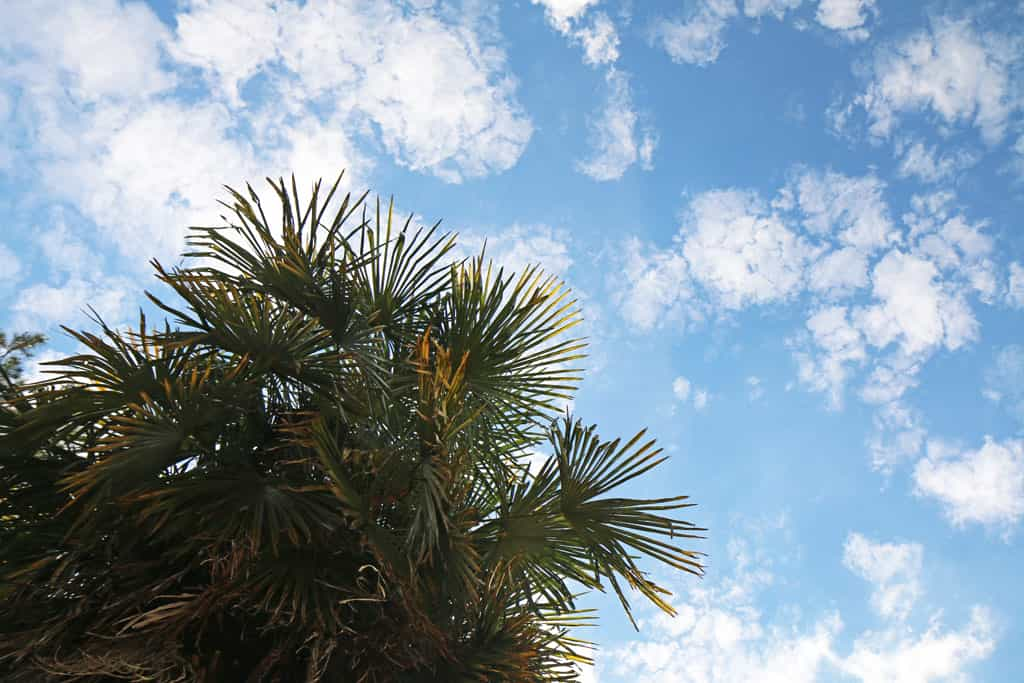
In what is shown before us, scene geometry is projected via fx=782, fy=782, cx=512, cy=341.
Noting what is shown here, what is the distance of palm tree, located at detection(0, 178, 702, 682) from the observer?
3.87 m

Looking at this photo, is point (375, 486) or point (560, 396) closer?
point (375, 486)

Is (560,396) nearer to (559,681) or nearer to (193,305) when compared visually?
(559,681)

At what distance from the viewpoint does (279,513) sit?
3.98m

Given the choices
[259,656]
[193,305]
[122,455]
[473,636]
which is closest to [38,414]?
[122,455]

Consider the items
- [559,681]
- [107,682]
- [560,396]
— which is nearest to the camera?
[107,682]

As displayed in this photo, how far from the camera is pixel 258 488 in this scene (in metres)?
4.08

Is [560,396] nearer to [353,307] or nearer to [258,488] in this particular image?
[353,307]

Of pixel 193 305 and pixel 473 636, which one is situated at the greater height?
pixel 193 305

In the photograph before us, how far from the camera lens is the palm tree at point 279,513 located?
152 inches

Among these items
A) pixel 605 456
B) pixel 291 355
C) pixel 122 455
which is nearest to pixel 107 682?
pixel 122 455

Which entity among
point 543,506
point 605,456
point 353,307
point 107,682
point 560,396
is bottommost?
point 107,682

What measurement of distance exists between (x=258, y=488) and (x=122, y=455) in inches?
26.6

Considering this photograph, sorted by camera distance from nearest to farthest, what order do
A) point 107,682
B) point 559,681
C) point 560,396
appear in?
point 107,682 → point 559,681 → point 560,396

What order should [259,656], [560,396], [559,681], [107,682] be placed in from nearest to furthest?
[107,682], [259,656], [559,681], [560,396]
